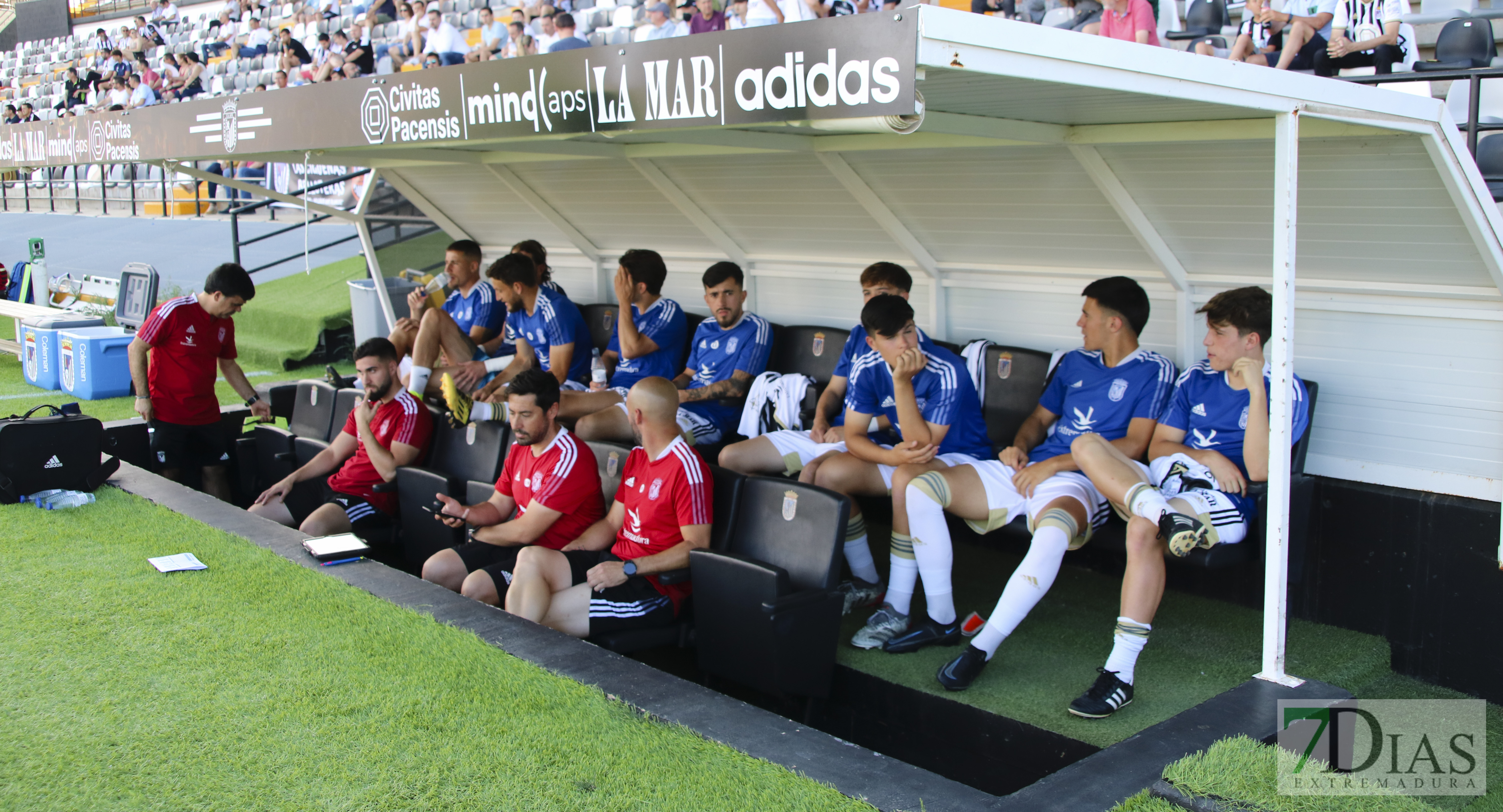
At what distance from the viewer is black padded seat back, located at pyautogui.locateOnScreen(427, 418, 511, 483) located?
17.0 ft

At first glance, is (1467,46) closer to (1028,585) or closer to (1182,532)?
(1182,532)

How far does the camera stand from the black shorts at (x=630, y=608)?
3.81m

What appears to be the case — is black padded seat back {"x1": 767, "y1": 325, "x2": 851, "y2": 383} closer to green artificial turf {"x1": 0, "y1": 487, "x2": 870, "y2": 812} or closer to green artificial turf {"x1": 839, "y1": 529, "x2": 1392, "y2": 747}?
green artificial turf {"x1": 839, "y1": 529, "x2": 1392, "y2": 747}

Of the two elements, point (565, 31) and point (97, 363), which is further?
point (565, 31)

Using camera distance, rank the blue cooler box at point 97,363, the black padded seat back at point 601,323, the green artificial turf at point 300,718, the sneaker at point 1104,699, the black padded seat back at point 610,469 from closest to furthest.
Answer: the green artificial turf at point 300,718 < the sneaker at point 1104,699 < the black padded seat back at point 610,469 < the black padded seat back at point 601,323 < the blue cooler box at point 97,363

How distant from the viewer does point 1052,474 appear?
13.2 feet

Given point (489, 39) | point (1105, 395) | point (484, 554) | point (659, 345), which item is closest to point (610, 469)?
point (484, 554)

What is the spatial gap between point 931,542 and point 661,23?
856 cm

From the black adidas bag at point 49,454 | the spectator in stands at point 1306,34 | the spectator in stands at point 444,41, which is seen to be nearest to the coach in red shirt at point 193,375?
the black adidas bag at point 49,454

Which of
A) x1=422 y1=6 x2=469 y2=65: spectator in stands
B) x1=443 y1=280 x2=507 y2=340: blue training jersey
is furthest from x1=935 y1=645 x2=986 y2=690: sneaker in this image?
x1=422 y1=6 x2=469 y2=65: spectator in stands

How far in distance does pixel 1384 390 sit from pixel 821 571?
2.20m

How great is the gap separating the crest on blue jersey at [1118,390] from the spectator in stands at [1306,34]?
258 centimetres

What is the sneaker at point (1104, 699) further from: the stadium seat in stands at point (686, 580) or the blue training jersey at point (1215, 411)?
the stadium seat in stands at point (686, 580)

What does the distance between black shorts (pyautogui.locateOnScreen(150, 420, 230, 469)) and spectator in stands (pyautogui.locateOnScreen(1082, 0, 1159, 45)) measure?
570 centimetres
